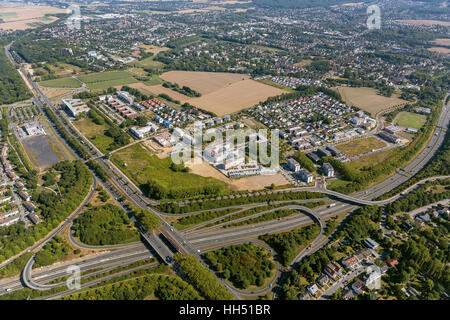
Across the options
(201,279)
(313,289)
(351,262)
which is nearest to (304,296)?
(313,289)

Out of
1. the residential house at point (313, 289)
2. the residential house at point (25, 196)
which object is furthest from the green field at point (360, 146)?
the residential house at point (25, 196)

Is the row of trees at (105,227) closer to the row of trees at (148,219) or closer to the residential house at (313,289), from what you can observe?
the row of trees at (148,219)

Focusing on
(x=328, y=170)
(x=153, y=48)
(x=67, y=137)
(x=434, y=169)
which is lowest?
(x=434, y=169)

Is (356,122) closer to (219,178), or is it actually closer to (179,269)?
(219,178)

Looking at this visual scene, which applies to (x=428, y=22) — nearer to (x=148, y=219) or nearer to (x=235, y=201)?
(x=235, y=201)

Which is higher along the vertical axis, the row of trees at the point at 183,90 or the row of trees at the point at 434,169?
the row of trees at the point at 183,90

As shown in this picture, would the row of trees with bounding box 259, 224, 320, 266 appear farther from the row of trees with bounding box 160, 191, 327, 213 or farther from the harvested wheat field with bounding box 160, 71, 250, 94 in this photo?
the harvested wheat field with bounding box 160, 71, 250, 94

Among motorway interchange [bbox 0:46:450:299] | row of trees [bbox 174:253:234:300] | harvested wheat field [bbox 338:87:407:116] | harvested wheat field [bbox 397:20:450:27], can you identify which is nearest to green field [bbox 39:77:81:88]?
motorway interchange [bbox 0:46:450:299]
